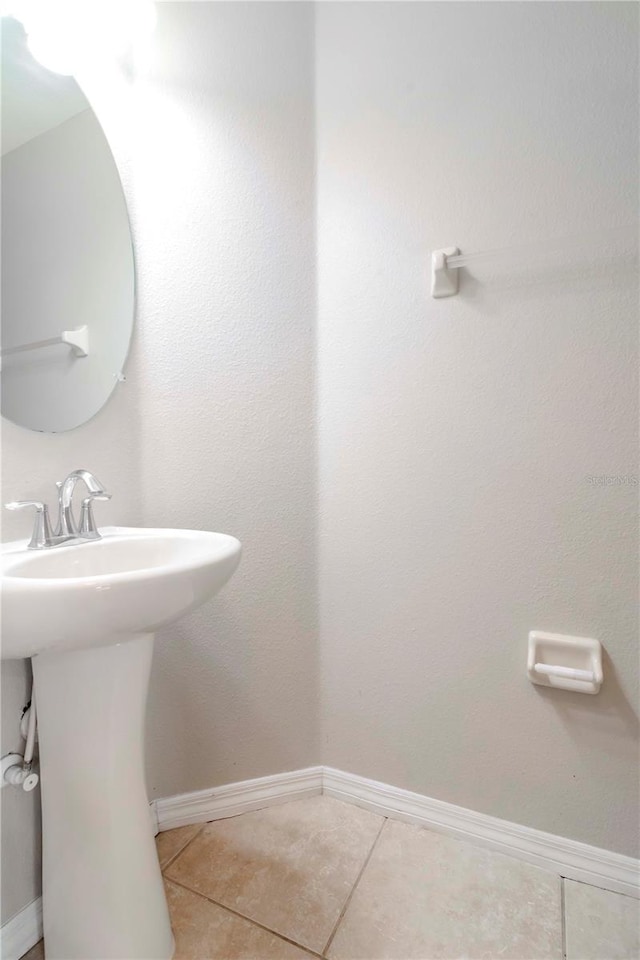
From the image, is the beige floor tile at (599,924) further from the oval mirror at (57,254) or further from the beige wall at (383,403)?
the oval mirror at (57,254)

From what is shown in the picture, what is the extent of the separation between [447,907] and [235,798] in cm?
54

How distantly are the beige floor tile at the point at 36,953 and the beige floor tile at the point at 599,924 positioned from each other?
3.19ft

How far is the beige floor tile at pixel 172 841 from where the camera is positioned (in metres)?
1.06

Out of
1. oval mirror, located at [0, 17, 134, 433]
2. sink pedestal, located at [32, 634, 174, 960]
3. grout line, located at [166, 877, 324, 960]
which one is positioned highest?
oval mirror, located at [0, 17, 134, 433]

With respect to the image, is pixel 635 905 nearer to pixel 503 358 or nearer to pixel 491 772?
pixel 491 772

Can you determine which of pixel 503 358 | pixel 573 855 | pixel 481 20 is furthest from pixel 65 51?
pixel 573 855

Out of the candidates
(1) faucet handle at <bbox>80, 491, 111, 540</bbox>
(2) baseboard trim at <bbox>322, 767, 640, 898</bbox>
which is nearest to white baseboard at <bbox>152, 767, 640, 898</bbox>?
(2) baseboard trim at <bbox>322, 767, 640, 898</bbox>

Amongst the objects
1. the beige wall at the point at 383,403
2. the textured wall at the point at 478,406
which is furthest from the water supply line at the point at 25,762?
the textured wall at the point at 478,406

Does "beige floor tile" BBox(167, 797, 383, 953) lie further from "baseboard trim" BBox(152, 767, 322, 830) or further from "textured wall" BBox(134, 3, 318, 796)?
"textured wall" BBox(134, 3, 318, 796)

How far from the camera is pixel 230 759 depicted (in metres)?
1.18

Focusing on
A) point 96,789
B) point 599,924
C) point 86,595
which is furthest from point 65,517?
point 599,924

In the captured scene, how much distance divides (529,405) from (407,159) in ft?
2.15

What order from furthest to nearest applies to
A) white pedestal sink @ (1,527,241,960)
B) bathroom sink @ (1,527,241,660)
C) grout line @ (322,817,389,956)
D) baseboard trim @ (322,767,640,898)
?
1. baseboard trim @ (322,767,640,898)
2. grout line @ (322,817,389,956)
3. white pedestal sink @ (1,527,241,960)
4. bathroom sink @ (1,527,241,660)

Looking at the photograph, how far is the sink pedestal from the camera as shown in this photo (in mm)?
766
